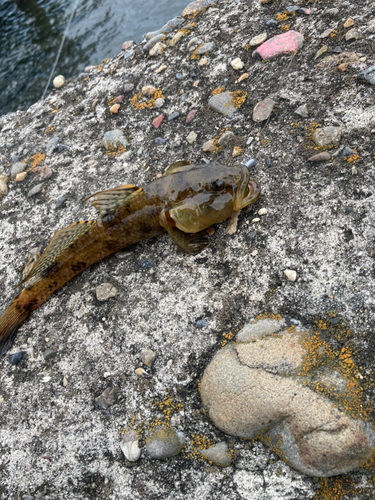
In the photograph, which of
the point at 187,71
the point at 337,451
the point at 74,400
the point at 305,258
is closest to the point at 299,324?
the point at 305,258

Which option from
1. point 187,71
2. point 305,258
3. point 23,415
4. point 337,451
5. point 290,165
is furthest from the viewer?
point 187,71

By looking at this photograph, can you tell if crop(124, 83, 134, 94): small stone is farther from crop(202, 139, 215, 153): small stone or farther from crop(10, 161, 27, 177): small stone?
crop(202, 139, 215, 153): small stone

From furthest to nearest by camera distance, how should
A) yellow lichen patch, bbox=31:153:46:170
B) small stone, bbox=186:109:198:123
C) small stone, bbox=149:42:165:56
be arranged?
small stone, bbox=149:42:165:56, yellow lichen patch, bbox=31:153:46:170, small stone, bbox=186:109:198:123

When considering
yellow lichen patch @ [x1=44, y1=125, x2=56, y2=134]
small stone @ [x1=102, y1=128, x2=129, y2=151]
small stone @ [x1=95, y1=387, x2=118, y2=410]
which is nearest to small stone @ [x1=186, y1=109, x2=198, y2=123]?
small stone @ [x1=102, y1=128, x2=129, y2=151]

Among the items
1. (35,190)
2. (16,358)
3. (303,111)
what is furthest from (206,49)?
(16,358)

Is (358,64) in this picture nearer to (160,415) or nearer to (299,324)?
(299,324)

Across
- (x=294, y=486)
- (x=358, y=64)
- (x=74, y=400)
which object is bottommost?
(x=294, y=486)
